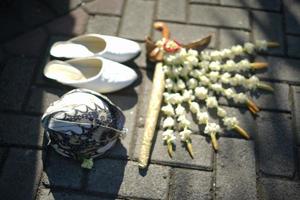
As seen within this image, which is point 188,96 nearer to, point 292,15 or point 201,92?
point 201,92

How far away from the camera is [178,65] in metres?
2.77

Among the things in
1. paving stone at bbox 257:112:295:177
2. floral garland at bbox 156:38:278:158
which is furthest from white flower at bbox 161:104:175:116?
paving stone at bbox 257:112:295:177

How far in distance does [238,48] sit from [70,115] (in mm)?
1287

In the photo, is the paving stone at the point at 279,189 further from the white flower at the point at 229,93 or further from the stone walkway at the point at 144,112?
the white flower at the point at 229,93

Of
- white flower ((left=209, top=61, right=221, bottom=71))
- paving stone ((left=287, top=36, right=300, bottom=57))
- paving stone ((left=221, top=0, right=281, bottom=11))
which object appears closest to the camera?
white flower ((left=209, top=61, right=221, bottom=71))

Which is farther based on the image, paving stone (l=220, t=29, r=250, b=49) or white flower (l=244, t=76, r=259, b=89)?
paving stone (l=220, t=29, r=250, b=49)

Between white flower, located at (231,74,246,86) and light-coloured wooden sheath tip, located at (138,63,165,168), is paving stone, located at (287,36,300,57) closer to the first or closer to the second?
white flower, located at (231,74,246,86)

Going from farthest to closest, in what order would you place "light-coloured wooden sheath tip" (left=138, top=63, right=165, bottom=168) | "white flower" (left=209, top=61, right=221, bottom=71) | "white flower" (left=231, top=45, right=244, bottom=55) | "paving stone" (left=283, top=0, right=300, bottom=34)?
"paving stone" (left=283, top=0, right=300, bottom=34), "white flower" (left=231, top=45, right=244, bottom=55), "white flower" (left=209, top=61, right=221, bottom=71), "light-coloured wooden sheath tip" (left=138, top=63, right=165, bottom=168)

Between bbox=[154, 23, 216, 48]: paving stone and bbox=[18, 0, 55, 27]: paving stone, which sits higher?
bbox=[18, 0, 55, 27]: paving stone

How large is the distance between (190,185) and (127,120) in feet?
1.81

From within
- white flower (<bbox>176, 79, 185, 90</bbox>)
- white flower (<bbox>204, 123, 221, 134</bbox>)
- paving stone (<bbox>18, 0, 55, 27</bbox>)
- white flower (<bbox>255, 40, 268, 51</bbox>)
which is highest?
paving stone (<bbox>18, 0, 55, 27</bbox>)

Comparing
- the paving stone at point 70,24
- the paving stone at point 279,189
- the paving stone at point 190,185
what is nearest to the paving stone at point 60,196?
the paving stone at point 190,185

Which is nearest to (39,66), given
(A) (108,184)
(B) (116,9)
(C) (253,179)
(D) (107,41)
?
(D) (107,41)

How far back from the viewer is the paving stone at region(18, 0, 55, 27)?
3084 mm
